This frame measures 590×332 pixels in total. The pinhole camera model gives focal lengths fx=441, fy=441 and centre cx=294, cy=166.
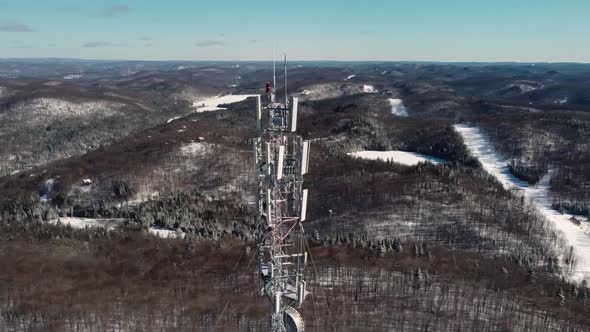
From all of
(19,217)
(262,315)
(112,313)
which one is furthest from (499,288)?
(19,217)

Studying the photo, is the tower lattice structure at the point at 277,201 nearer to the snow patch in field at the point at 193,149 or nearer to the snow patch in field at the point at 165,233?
the snow patch in field at the point at 165,233

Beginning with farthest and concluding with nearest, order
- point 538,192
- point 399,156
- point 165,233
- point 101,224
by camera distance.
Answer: point 399,156 < point 538,192 < point 101,224 < point 165,233

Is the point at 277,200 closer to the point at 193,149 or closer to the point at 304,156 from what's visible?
the point at 304,156

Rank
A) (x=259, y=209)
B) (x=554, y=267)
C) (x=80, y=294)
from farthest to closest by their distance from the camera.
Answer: (x=554, y=267)
(x=80, y=294)
(x=259, y=209)

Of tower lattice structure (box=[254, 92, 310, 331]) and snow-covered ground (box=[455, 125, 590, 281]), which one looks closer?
tower lattice structure (box=[254, 92, 310, 331])

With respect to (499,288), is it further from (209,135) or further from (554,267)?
(209,135)

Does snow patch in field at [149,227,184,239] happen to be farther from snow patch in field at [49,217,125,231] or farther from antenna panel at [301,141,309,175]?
antenna panel at [301,141,309,175]

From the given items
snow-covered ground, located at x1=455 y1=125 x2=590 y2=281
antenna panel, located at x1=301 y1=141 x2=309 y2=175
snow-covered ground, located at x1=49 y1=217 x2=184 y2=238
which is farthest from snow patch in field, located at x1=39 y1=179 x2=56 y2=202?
snow-covered ground, located at x1=455 y1=125 x2=590 y2=281

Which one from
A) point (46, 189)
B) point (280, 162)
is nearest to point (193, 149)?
point (46, 189)
